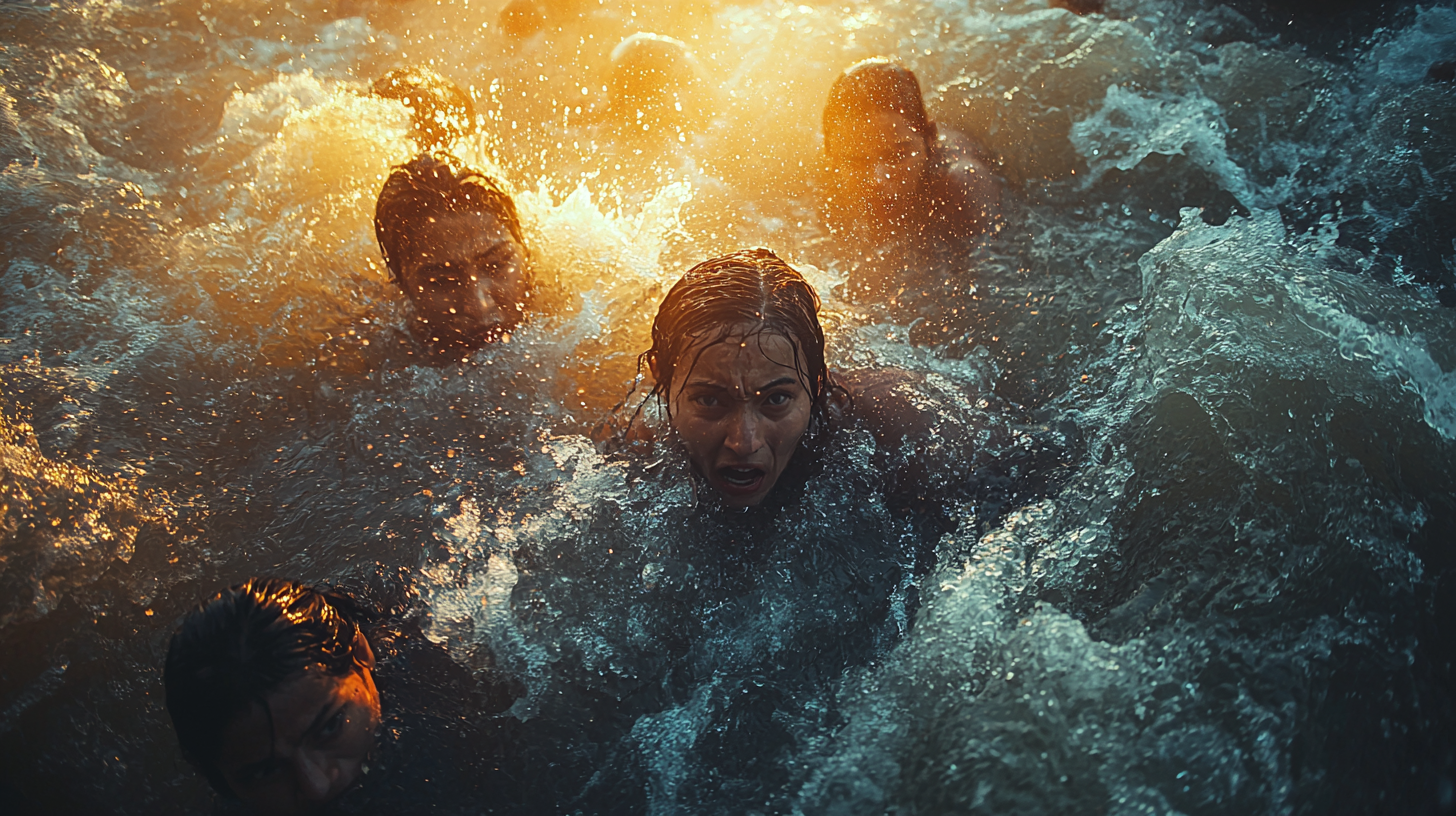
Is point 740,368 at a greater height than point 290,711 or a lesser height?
greater

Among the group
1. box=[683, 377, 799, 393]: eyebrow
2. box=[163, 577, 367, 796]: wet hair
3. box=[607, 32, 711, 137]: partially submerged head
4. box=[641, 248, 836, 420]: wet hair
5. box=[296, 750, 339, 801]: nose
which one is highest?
box=[607, 32, 711, 137]: partially submerged head

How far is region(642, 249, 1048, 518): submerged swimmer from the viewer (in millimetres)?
2355

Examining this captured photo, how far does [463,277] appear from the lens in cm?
341

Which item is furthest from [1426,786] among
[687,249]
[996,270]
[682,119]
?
[682,119]

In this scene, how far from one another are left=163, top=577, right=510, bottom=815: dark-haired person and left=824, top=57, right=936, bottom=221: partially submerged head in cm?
327

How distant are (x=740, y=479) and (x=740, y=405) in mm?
254

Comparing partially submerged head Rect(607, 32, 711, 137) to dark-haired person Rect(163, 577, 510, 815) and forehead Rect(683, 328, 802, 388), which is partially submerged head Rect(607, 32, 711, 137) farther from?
dark-haired person Rect(163, 577, 510, 815)

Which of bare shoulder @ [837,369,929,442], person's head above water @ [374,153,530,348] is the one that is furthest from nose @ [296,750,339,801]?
person's head above water @ [374,153,530,348]

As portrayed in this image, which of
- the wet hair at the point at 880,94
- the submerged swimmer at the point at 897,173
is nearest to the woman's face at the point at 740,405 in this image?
the submerged swimmer at the point at 897,173

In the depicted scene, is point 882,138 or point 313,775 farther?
point 882,138

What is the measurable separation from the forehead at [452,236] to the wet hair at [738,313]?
120 cm

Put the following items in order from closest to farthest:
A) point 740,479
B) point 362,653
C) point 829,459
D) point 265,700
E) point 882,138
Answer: point 265,700 < point 362,653 < point 740,479 < point 829,459 < point 882,138

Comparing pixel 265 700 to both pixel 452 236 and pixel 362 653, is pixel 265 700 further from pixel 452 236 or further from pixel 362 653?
pixel 452 236

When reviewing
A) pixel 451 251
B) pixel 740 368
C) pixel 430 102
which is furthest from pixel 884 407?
pixel 430 102
